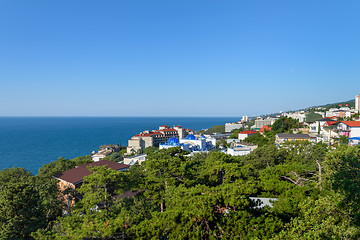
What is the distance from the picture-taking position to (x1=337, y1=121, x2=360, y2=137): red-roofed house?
3255 cm

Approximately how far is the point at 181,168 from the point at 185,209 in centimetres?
607

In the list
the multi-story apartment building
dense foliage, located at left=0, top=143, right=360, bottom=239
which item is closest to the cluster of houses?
the multi-story apartment building

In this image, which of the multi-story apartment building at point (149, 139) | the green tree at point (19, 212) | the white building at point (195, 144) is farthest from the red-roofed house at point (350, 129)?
the multi-story apartment building at point (149, 139)

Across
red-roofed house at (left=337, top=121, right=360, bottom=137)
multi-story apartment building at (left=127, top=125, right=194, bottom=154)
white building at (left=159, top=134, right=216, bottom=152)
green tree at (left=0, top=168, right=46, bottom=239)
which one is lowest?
multi-story apartment building at (left=127, top=125, right=194, bottom=154)

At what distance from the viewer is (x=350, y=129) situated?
33156 mm

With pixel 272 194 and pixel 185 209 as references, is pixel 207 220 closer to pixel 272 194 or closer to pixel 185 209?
pixel 185 209

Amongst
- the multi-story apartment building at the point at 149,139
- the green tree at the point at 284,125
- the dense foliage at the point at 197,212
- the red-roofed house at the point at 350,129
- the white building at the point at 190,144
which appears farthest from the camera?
the multi-story apartment building at the point at 149,139

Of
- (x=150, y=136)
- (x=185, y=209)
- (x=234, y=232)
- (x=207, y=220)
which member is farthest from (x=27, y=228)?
(x=150, y=136)

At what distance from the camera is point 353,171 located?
27.3 ft

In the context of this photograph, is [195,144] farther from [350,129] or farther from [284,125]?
[284,125]

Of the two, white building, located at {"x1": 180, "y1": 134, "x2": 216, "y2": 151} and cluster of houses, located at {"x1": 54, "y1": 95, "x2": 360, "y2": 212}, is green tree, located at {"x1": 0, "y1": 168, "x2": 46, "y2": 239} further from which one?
white building, located at {"x1": 180, "y1": 134, "x2": 216, "y2": 151}

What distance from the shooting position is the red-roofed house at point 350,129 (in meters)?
32.5

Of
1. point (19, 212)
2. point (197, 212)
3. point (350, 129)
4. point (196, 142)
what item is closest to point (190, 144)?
point (196, 142)

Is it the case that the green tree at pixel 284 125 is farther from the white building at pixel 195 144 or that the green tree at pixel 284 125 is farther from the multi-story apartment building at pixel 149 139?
the multi-story apartment building at pixel 149 139
